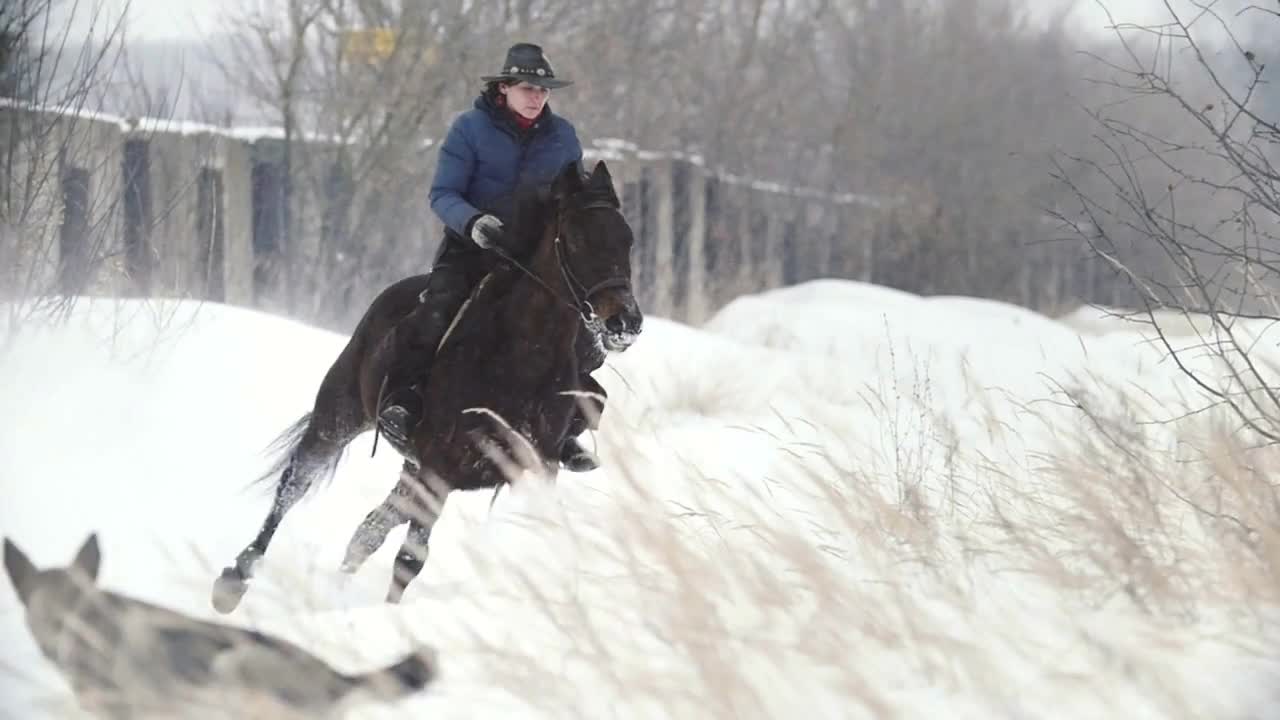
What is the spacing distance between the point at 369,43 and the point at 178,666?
1093cm

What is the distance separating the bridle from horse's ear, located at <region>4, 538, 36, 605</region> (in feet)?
6.87

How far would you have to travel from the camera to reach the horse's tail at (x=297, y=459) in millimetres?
6090

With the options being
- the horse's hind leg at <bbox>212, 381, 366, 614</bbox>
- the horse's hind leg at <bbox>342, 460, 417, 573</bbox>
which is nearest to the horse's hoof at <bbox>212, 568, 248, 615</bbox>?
the horse's hind leg at <bbox>212, 381, 366, 614</bbox>

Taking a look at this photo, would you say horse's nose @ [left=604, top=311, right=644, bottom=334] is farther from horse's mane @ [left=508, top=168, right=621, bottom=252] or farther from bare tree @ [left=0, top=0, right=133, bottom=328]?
bare tree @ [left=0, top=0, right=133, bottom=328]

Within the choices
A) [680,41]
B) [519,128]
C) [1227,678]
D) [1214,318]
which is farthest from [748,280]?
[1227,678]

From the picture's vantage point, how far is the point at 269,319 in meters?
9.33

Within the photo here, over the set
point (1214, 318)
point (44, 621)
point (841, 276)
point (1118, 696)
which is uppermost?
point (1214, 318)

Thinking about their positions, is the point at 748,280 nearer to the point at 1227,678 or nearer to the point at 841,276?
the point at 841,276

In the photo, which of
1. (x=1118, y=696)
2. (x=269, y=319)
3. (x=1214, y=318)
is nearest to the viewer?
(x=1118, y=696)

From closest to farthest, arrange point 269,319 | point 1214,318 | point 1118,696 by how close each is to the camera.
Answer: point 1118,696
point 1214,318
point 269,319

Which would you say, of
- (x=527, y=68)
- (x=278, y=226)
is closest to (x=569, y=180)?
(x=527, y=68)

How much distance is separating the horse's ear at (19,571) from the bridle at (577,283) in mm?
2094

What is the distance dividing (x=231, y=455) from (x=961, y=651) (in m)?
5.50

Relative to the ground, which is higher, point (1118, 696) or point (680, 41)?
point (680, 41)
